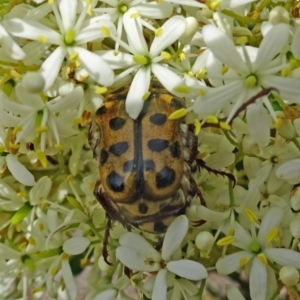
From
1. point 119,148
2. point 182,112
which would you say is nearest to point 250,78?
point 182,112

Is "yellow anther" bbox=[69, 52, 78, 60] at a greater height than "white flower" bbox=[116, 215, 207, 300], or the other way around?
"yellow anther" bbox=[69, 52, 78, 60]

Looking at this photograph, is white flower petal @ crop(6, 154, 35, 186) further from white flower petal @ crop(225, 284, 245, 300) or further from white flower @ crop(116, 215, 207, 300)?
white flower petal @ crop(225, 284, 245, 300)

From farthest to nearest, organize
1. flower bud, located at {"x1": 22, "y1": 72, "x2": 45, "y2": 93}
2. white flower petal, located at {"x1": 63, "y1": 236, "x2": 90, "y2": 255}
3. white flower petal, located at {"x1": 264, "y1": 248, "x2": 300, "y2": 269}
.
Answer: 1. white flower petal, located at {"x1": 63, "y1": 236, "x2": 90, "y2": 255}
2. white flower petal, located at {"x1": 264, "y1": 248, "x2": 300, "y2": 269}
3. flower bud, located at {"x1": 22, "y1": 72, "x2": 45, "y2": 93}

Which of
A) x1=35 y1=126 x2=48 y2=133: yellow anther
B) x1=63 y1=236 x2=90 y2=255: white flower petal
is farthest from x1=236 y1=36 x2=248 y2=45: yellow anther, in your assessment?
x1=63 y1=236 x2=90 y2=255: white flower petal

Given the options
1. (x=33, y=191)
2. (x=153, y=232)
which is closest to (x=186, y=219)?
(x=153, y=232)

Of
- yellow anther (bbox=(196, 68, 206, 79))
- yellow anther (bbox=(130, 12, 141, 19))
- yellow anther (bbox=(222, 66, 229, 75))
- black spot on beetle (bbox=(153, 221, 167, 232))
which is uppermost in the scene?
yellow anther (bbox=(130, 12, 141, 19))

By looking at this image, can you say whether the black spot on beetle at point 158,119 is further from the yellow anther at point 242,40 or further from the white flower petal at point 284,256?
the white flower petal at point 284,256

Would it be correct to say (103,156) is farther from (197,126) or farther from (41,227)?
(41,227)
